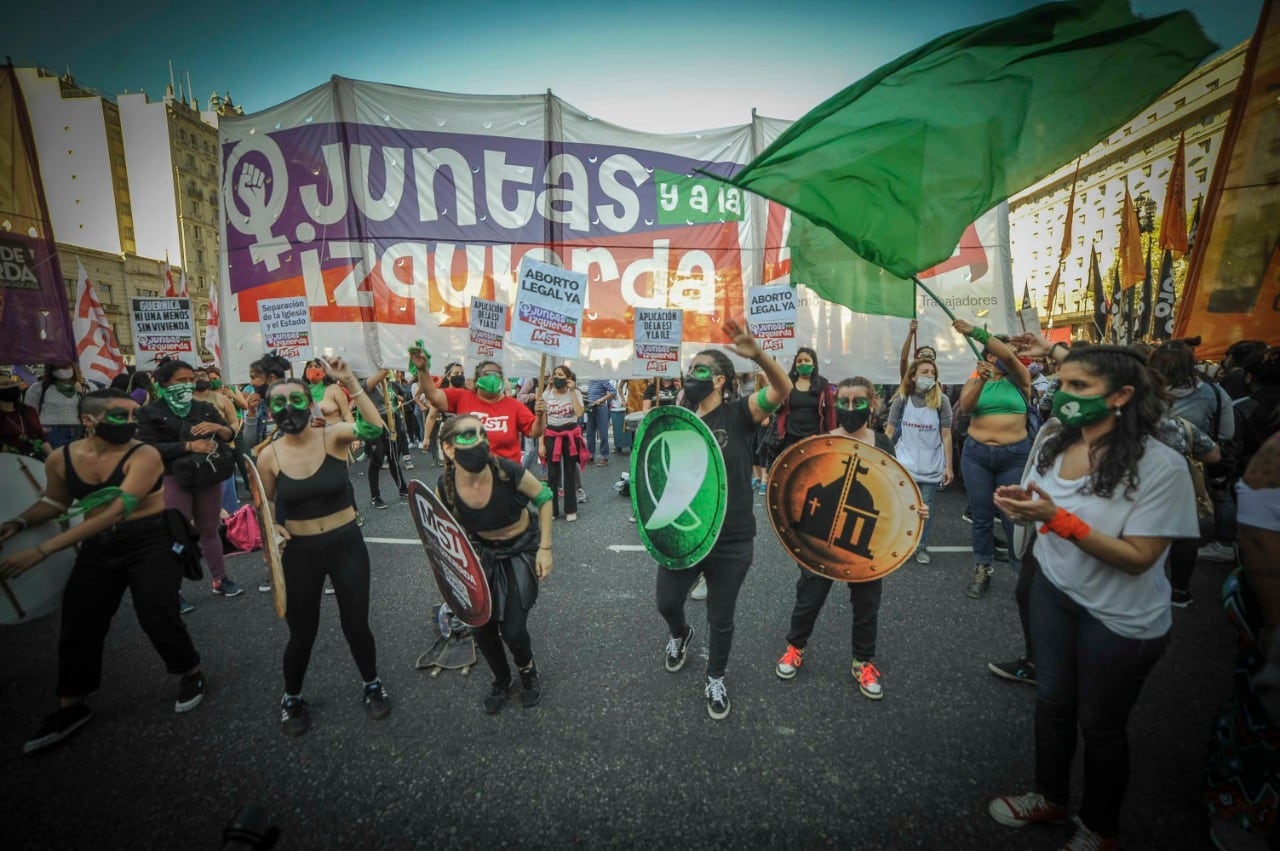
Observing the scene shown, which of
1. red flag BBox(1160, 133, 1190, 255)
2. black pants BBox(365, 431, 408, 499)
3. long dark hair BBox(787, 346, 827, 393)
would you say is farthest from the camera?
red flag BBox(1160, 133, 1190, 255)

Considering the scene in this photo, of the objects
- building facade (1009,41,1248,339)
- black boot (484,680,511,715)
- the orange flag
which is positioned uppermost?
building facade (1009,41,1248,339)

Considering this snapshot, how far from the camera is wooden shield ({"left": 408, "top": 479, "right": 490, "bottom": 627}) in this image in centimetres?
277

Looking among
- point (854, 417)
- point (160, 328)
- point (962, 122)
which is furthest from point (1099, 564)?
point (160, 328)

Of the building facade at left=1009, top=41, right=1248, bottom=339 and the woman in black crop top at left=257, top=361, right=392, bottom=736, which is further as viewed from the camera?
the building facade at left=1009, top=41, right=1248, bottom=339

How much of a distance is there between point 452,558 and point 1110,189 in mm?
55921

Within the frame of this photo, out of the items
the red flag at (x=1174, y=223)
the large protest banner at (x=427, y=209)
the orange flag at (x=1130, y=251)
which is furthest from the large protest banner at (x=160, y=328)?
the orange flag at (x=1130, y=251)

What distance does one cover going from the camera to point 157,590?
3.11 m

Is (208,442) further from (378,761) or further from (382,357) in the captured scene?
(378,761)

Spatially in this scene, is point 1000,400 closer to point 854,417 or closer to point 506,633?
point 854,417

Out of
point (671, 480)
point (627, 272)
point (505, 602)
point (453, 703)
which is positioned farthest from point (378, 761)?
point (627, 272)

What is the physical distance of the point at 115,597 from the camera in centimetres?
309

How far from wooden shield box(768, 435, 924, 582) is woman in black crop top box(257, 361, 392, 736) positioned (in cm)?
263

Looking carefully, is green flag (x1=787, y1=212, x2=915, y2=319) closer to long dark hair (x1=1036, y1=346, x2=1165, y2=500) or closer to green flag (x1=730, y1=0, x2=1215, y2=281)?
green flag (x1=730, y1=0, x2=1215, y2=281)

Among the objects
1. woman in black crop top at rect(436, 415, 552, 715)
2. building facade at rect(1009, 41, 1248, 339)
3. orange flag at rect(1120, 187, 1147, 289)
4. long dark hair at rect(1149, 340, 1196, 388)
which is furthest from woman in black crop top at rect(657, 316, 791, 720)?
building facade at rect(1009, 41, 1248, 339)
